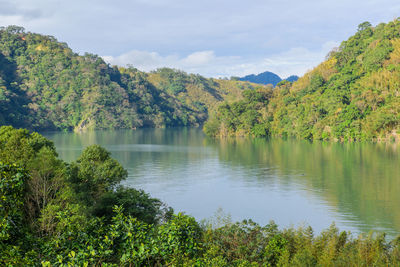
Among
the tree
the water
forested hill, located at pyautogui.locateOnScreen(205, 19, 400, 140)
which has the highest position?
forested hill, located at pyautogui.locateOnScreen(205, 19, 400, 140)

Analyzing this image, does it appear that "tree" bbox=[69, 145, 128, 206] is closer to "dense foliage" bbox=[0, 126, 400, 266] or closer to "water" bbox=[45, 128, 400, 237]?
"dense foliage" bbox=[0, 126, 400, 266]

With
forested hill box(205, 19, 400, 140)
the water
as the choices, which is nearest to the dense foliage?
the water

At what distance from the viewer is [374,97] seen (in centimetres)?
8194

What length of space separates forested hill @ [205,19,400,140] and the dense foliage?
67366 millimetres

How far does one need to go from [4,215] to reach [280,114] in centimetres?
10013

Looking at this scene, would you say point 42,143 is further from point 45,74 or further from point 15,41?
point 15,41

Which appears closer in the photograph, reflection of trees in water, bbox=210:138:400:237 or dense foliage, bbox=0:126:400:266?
dense foliage, bbox=0:126:400:266

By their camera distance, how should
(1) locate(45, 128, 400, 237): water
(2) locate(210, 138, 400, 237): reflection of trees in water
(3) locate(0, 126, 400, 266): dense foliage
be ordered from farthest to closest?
(2) locate(210, 138, 400, 237): reflection of trees in water, (1) locate(45, 128, 400, 237): water, (3) locate(0, 126, 400, 266): dense foliage

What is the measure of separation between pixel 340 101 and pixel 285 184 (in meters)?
54.6

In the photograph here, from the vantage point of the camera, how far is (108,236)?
8.79 metres

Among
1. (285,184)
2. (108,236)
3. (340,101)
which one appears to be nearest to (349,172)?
(285,184)

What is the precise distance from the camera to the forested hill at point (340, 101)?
265ft

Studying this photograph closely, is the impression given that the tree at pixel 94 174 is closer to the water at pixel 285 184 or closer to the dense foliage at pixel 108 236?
the dense foliage at pixel 108 236

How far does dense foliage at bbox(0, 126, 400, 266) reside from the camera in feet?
27.4
